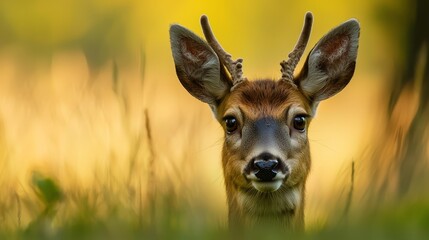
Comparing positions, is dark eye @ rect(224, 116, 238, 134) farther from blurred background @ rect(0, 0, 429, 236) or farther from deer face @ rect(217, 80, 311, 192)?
blurred background @ rect(0, 0, 429, 236)

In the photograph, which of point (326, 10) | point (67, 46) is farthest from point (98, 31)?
point (326, 10)

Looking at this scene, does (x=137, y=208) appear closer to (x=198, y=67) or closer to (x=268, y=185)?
(x=268, y=185)

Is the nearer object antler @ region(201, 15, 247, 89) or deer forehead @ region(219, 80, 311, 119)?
A: deer forehead @ region(219, 80, 311, 119)

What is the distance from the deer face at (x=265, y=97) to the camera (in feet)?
25.4

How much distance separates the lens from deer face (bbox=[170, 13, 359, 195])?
7742 mm

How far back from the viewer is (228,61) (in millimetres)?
8562

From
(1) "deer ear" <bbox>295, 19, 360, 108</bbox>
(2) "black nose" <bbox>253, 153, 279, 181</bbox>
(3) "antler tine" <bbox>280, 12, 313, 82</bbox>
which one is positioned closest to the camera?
(2) "black nose" <bbox>253, 153, 279, 181</bbox>

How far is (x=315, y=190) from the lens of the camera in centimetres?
790

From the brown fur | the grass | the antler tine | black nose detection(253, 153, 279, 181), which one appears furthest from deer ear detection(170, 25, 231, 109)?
black nose detection(253, 153, 279, 181)

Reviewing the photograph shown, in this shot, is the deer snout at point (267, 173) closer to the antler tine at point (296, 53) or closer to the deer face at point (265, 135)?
the deer face at point (265, 135)

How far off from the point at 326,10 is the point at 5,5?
5.94 metres

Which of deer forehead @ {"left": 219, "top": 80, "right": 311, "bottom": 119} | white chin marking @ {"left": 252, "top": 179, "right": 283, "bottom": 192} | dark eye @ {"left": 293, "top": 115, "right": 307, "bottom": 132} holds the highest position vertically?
deer forehead @ {"left": 219, "top": 80, "right": 311, "bottom": 119}

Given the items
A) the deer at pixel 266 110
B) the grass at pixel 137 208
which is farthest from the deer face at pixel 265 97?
the grass at pixel 137 208

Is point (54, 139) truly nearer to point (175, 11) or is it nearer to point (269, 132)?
point (269, 132)
